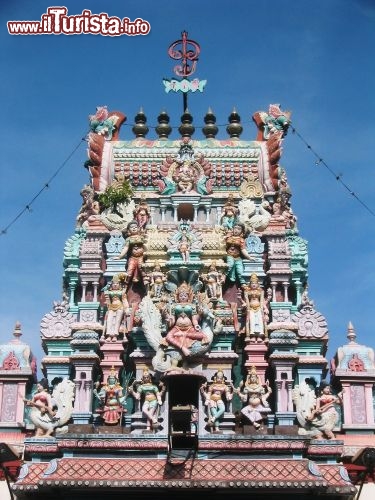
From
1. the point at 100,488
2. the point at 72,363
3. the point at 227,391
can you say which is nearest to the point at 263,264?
the point at 227,391

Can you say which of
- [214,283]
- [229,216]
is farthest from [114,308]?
[229,216]

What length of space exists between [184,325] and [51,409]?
4.10 meters

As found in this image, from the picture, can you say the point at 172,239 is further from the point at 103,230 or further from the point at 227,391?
the point at 227,391

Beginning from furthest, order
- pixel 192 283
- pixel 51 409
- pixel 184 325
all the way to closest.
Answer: pixel 192 283 < pixel 184 325 < pixel 51 409

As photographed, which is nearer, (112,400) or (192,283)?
(112,400)

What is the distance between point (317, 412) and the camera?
23.8 metres

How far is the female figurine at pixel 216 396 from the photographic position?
23528 millimetres

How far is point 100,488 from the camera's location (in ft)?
71.7

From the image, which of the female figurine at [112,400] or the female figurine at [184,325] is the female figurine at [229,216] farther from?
the female figurine at [112,400]

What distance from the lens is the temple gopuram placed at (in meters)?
22.4

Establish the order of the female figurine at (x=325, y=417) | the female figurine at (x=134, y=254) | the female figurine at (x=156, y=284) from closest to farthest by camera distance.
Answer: the female figurine at (x=325, y=417) → the female figurine at (x=156, y=284) → the female figurine at (x=134, y=254)

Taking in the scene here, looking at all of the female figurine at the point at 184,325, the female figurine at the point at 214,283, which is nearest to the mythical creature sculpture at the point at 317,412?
the female figurine at the point at 184,325

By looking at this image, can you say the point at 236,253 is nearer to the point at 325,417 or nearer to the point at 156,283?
the point at 156,283

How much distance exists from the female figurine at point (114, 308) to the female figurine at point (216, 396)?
3.11 meters
